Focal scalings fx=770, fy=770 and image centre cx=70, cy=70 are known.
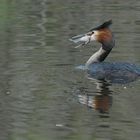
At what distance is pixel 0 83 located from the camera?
1129 centimetres

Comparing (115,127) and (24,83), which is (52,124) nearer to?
(115,127)

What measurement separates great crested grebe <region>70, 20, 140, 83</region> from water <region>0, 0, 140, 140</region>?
0.26 meters

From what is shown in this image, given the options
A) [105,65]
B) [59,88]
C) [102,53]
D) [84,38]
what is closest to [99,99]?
[59,88]

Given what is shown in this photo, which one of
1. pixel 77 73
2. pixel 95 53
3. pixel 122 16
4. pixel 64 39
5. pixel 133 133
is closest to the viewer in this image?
pixel 133 133

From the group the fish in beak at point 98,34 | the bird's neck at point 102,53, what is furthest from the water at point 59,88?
the fish in beak at point 98,34

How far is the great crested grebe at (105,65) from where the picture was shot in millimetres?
11656

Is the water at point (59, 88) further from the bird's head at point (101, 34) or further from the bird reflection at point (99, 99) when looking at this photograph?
the bird's head at point (101, 34)

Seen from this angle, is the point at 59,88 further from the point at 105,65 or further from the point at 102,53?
the point at 102,53

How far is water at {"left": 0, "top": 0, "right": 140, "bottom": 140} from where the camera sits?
8.99 meters

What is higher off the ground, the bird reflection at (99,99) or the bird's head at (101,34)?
the bird's head at (101,34)

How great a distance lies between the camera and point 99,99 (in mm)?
10359

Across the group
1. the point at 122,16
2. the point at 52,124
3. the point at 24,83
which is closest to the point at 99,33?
the point at 24,83

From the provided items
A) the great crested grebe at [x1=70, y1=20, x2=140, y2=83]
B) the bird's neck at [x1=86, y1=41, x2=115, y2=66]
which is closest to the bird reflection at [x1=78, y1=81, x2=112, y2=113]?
the great crested grebe at [x1=70, y1=20, x2=140, y2=83]

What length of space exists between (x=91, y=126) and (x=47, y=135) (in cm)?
59
